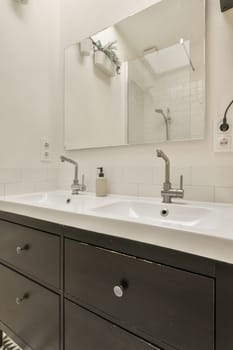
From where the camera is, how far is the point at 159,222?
2.05ft

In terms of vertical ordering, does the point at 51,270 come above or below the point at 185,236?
below

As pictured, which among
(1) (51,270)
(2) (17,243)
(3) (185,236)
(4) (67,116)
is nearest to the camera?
(3) (185,236)

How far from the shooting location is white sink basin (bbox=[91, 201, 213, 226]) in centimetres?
86

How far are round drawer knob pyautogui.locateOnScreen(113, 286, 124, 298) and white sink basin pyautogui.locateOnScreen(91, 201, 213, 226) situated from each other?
0.23 meters

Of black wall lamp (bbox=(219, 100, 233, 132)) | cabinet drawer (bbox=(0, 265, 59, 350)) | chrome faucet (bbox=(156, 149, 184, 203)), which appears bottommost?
cabinet drawer (bbox=(0, 265, 59, 350))

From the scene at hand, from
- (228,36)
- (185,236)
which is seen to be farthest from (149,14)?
(185,236)

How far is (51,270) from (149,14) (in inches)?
50.7

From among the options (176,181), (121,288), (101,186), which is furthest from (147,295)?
(101,186)

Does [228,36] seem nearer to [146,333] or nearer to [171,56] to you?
[171,56]

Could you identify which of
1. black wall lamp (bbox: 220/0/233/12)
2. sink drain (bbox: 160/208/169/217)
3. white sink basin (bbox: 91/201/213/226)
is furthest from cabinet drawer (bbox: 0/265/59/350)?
black wall lamp (bbox: 220/0/233/12)

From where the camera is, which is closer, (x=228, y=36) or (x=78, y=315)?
(x=78, y=315)

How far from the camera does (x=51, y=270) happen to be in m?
0.87

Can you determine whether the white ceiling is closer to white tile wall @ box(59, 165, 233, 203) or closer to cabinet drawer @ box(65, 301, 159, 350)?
white tile wall @ box(59, 165, 233, 203)

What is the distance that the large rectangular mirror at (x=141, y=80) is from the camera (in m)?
1.05
